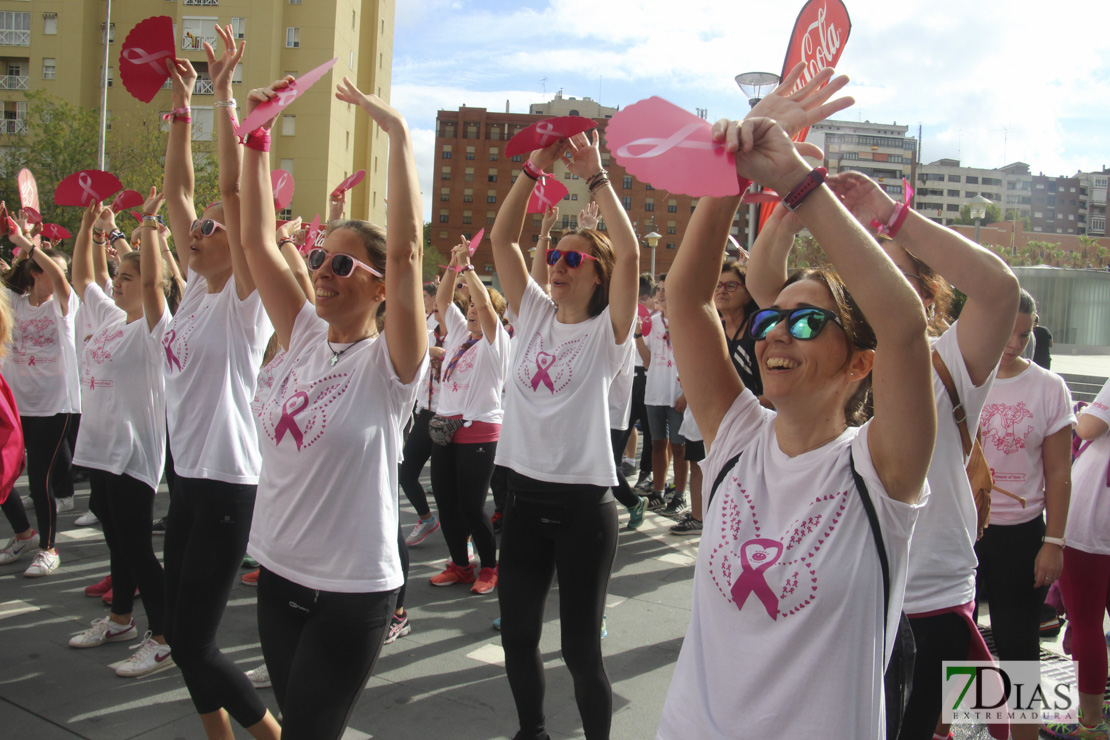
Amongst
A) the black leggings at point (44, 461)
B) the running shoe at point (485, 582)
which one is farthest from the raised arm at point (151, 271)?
the running shoe at point (485, 582)

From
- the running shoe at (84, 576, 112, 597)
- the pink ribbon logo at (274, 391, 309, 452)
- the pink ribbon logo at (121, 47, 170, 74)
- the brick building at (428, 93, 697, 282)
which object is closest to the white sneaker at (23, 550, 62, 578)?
the running shoe at (84, 576, 112, 597)

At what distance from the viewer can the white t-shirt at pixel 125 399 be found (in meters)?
4.14

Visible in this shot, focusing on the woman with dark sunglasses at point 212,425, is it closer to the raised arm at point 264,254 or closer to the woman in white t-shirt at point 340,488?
the raised arm at point 264,254

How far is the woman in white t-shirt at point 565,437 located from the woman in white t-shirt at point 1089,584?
2237mm

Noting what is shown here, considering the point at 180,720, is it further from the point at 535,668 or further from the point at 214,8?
the point at 214,8

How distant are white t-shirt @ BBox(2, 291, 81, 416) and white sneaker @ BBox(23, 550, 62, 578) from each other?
111cm

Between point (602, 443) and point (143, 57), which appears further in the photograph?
point (143, 57)

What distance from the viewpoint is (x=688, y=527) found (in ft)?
23.6

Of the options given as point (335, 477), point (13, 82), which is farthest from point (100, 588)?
point (13, 82)

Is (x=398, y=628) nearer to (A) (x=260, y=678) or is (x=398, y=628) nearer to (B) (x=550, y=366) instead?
(A) (x=260, y=678)

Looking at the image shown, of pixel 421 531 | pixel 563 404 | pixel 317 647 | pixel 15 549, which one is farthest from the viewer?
pixel 421 531

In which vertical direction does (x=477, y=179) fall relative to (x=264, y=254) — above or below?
above

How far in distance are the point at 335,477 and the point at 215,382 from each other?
1.20 metres

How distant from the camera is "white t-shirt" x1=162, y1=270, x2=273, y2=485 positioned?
10.5ft
